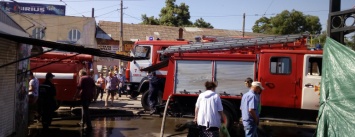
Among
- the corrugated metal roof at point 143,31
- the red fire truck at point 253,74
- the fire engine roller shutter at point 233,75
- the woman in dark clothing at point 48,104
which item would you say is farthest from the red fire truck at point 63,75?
the corrugated metal roof at point 143,31

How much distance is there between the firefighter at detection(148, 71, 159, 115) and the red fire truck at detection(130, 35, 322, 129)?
2.40 m

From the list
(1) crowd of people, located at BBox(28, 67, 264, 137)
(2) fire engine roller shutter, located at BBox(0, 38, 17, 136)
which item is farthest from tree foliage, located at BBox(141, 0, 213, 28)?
(2) fire engine roller shutter, located at BBox(0, 38, 17, 136)

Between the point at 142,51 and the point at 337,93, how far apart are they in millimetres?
9542

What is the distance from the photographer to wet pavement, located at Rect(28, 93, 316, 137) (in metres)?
10.0

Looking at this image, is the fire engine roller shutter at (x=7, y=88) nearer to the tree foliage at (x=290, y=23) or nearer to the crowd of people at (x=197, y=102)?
the crowd of people at (x=197, y=102)

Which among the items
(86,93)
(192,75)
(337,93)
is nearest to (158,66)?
(192,75)

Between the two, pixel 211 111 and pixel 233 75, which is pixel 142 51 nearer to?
pixel 233 75

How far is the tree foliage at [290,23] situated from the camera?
47562 millimetres

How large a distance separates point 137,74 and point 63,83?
3.04m

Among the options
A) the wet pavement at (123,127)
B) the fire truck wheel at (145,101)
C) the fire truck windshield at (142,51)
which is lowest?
the wet pavement at (123,127)

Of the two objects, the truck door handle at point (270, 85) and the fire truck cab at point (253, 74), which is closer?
the fire truck cab at point (253, 74)

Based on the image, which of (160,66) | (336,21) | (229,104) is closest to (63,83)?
(160,66)

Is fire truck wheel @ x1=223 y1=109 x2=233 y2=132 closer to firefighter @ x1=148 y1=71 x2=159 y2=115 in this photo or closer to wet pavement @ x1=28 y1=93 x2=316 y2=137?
wet pavement @ x1=28 y1=93 x2=316 y2=137

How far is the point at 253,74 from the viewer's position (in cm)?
989
